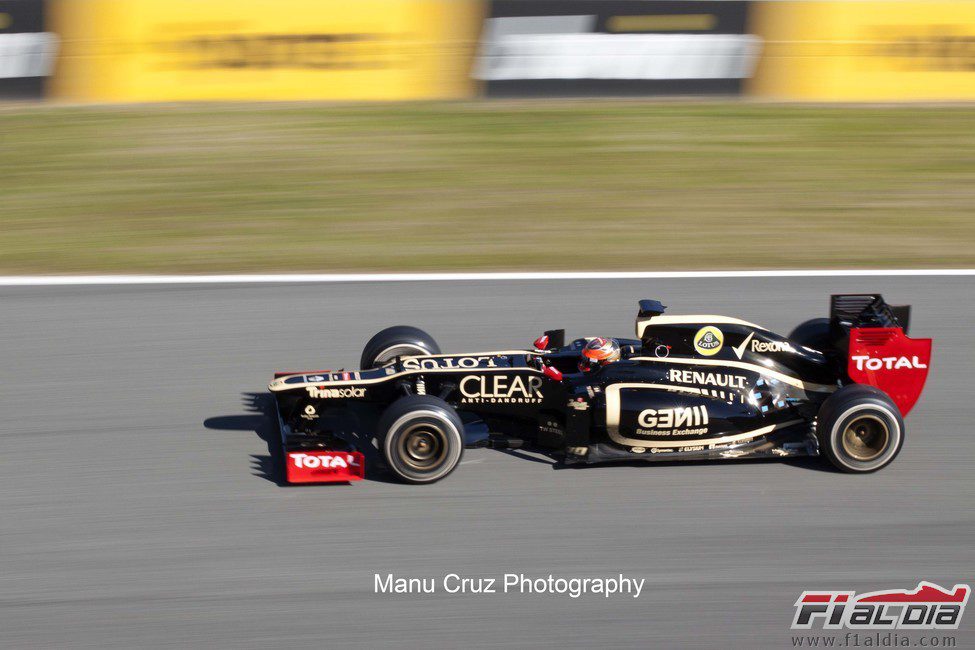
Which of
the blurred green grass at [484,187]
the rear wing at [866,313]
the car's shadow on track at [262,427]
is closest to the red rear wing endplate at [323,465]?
the car's shadow on track at [262,427]

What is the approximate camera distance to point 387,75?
14.1 metres

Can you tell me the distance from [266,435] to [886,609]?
383 cm

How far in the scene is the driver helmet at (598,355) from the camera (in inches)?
265

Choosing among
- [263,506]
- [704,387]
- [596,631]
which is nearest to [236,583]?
[263,506]

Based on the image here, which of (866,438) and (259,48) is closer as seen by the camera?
(866,438)

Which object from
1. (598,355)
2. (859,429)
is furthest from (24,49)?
(859,429)

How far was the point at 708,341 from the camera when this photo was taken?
271 inches

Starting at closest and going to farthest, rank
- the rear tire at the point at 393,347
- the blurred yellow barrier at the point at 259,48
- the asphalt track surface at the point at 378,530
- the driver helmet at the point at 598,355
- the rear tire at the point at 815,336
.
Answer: the asphalt track surface at the point at 378,530, the driver helmet at the point at 598,355, the rear tire at the point at 393,347, the rear tire at the point at 815,336, the blurred yellow barrier at the point at 259,48

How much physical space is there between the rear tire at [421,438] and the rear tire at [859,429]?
6.86 ft

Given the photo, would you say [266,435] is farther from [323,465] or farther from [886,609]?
[886,609]

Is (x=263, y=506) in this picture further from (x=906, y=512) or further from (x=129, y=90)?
(x=129, y=90)

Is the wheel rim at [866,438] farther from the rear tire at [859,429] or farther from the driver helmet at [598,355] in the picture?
the driver helmet at [598,355]

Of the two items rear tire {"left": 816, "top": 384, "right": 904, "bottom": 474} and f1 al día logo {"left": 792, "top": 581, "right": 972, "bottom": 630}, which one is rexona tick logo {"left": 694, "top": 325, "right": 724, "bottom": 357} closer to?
rear tire {"left": 816, "top": 384, "right": 904, "bottom": 474}

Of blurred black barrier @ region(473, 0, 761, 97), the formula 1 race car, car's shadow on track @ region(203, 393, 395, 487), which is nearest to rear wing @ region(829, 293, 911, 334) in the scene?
the formula 1 race car
